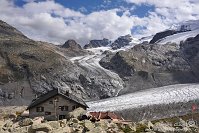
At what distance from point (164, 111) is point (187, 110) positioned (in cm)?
1069

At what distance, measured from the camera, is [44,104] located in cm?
9438

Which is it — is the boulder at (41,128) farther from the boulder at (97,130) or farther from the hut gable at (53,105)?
the hut gable at (53,105)

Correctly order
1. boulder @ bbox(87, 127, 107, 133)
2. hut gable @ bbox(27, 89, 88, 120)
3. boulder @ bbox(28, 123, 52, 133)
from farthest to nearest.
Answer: hut gable @ bbox(27, 89, 88, 120) → boulder @ bbox(28, 123, 52, 133) → boulder @ bbox(87, 127, 107, 133)

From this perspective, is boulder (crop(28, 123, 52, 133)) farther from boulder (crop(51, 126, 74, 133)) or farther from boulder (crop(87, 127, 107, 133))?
boulder (crop(87, 127, 107, 133))

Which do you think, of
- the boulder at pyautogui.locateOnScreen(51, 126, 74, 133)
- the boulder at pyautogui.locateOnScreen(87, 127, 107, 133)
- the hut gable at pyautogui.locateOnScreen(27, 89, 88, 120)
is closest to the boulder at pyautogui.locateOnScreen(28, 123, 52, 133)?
the boulder at pyautogui.locateOnScreen(51, 126, 74, 133)

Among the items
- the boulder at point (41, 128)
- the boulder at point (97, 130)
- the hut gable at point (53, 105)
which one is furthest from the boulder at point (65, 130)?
the hut gable at point (53, 105)

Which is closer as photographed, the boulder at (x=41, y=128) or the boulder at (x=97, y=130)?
the boulder at (x=97, y=130)

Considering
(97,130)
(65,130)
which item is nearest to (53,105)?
(65,130)

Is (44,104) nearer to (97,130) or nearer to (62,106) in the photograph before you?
(62,106)

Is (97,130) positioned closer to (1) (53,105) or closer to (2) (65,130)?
(2) (65,130)

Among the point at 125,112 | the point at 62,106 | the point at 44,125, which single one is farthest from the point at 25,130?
the point at 125,112

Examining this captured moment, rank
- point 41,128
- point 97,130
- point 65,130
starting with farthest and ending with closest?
point 65,130, point 41,128, point 97,130

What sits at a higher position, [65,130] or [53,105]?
[53,105]

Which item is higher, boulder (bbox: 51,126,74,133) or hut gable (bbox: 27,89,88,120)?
hut gable (bbox: 27,89,88,120)
